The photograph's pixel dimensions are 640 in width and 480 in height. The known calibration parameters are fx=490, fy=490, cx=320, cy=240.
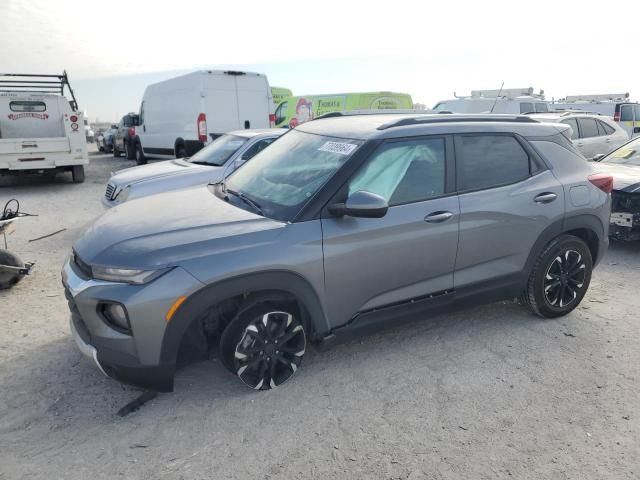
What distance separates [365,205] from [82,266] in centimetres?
175

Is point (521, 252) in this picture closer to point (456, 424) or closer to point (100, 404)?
point (456, 424)

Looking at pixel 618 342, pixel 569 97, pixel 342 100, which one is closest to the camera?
pixel 618 342

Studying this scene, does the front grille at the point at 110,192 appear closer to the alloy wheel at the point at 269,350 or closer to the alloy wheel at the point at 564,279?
the alloy wheel at the point at 269,350

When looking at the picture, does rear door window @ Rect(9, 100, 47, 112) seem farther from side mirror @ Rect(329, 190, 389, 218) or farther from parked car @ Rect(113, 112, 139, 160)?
side mirror @ Rect(329, 190, 389, 218)

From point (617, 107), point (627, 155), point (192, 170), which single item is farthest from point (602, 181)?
point (617, 107)

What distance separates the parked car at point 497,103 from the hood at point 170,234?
1243cm

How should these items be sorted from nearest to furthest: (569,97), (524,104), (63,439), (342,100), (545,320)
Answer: (63,439), (545,320), (342,100), (524,104), (569,97)

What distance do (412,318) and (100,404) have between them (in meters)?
2.12

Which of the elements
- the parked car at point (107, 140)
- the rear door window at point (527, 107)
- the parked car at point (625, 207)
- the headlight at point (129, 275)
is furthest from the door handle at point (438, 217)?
the parked car at point (107, 140)

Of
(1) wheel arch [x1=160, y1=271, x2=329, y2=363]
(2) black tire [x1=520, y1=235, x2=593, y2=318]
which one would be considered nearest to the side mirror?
(1) wheel arch [x1=160, y1=271, x2=329, y2=363]

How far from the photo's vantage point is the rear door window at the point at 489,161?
3617mm

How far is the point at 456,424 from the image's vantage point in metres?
2.84

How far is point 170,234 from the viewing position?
291 cm

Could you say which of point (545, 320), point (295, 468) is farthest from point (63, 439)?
point (545, 320)
